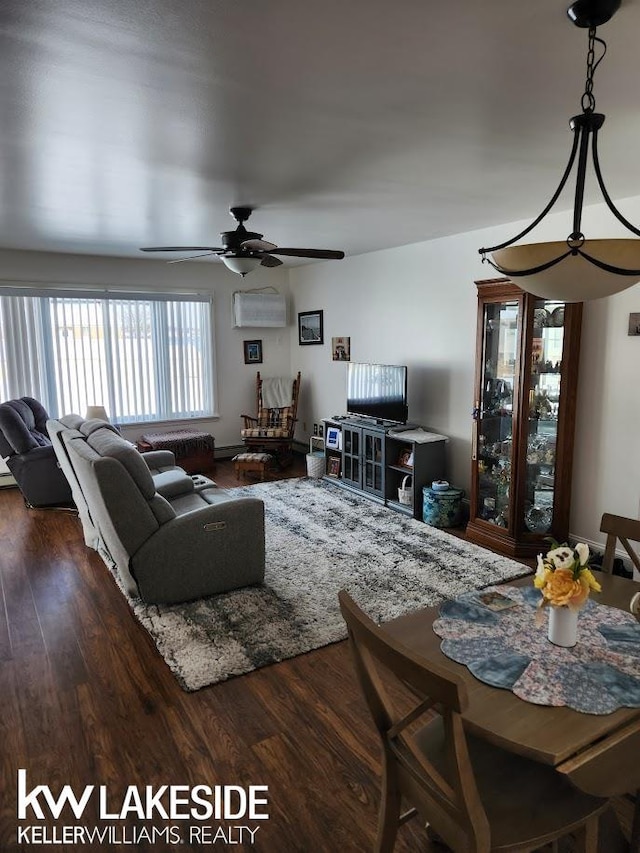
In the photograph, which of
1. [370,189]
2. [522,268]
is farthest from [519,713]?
[370,189]

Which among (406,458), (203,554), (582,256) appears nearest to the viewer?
(582,256)

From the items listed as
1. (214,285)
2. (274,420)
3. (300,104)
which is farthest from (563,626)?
(214,285)

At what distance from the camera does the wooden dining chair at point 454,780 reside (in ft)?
4.31

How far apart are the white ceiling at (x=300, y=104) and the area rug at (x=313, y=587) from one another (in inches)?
102

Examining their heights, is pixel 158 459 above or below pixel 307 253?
below

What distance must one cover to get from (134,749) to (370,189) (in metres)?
3.33

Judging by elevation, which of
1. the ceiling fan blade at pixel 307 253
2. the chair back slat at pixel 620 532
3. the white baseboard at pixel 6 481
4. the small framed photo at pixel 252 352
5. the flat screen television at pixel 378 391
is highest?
the ceiling fan blade at pixel 307 253

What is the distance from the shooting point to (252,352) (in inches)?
306

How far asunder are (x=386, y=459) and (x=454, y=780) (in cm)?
426

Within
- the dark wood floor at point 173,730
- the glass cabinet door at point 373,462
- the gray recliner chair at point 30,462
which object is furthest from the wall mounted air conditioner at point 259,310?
the dark wood floor at point 173,730

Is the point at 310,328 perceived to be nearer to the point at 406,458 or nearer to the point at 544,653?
the point at 406,458

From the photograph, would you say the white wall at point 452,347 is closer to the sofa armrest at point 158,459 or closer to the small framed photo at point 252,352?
the small framed photo at point 252,352

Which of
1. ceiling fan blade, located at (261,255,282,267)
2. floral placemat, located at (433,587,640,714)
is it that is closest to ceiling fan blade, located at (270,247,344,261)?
ceiling fan blade, located at (261,255,282,267)
